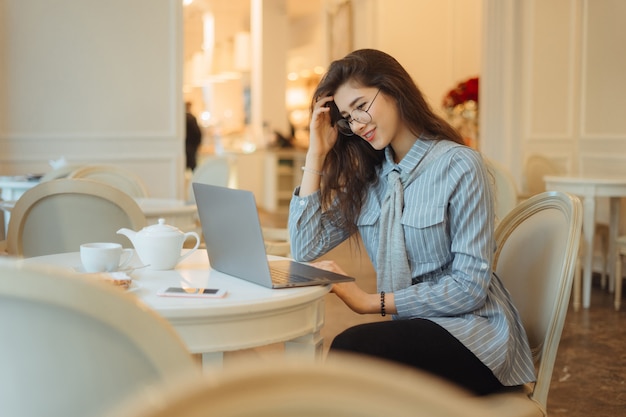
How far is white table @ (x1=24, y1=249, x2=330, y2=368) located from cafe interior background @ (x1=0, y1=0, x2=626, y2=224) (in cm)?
453

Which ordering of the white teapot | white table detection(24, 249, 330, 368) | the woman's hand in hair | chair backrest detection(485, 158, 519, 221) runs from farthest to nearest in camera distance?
chair backrest detection(485, 158, 519, 221) < the woman's hand in hair < the white teapot < white table detection(24, 249, 330, 368)

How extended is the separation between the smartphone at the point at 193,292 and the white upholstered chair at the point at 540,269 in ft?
2.02

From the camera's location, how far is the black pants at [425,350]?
1793 millimetres

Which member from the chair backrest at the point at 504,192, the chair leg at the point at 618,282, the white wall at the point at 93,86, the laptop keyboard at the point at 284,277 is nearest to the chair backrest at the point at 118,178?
the white wall at the point at 93,86

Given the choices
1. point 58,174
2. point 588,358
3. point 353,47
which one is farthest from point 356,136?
point 353,47

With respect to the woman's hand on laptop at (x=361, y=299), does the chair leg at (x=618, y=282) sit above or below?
below

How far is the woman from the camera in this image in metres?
1.82

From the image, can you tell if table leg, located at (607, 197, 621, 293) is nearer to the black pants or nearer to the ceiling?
the black pants

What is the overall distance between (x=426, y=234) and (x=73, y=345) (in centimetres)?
115

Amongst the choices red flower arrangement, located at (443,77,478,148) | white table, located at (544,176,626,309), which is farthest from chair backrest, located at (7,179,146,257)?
red flower arrangement, located at (443,77,478,148)

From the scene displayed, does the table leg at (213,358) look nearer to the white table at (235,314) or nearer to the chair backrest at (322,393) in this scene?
the white table at (235,314)

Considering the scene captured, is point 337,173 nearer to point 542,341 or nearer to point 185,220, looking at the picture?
point 542,341

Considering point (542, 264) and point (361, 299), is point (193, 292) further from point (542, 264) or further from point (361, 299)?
point (542, 264)

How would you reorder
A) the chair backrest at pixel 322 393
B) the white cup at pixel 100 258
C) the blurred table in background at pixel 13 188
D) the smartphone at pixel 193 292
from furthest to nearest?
the blurred table in background at pixel 13 188, the white cup at pixel 100 258, the smartphone at pixel 193 292, the chair backrest at pixel 322 393
